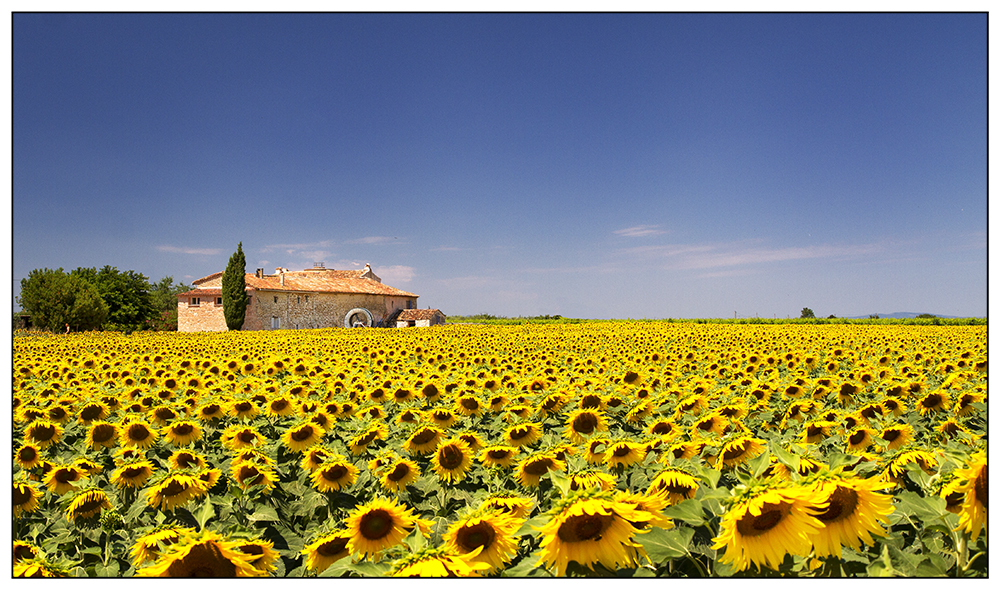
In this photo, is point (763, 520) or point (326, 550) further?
point (326, 550)

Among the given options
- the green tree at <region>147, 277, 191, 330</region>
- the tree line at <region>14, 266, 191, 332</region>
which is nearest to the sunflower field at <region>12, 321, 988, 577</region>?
the tree line at <region>14, 266, 191, 332</region>

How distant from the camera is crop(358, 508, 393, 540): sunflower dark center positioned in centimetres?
198

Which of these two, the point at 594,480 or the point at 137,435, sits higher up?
the point at 594,480

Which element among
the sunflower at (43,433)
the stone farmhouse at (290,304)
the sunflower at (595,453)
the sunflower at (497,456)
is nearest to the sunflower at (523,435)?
the sunflower at (497,456)

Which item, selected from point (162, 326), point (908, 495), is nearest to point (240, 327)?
point (162, 326)

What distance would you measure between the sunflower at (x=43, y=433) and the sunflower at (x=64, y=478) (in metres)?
1.24

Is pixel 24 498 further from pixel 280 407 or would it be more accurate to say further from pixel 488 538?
pixel 488 538

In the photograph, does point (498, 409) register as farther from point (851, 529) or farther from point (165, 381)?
point (165, 381)

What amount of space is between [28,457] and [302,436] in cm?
154

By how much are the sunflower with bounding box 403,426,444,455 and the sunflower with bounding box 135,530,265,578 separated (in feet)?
5.18

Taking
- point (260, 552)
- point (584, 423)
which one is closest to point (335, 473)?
point (260, 552)

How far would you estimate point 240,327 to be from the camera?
40.0m

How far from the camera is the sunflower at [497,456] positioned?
9.49 ft

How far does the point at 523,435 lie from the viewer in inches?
137
